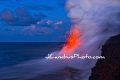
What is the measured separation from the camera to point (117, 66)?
34.6 ft

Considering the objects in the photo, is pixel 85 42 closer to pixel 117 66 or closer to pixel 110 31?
pixel 110 31

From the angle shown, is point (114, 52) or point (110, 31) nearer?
point (114, 52)

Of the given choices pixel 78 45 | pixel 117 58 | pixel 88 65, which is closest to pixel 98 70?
pixel 117 58

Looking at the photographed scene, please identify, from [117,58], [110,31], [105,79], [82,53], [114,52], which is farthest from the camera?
[82,53]

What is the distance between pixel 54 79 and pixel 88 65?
775 centimetres

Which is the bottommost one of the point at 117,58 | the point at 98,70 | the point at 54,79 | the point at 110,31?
the point at 54,79

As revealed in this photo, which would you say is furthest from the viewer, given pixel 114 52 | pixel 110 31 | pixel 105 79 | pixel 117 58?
pixel 110 31

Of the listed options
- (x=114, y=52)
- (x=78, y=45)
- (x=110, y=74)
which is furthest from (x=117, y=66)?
(x=78, y=45)

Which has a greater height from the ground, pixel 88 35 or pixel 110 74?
pixel 88 35

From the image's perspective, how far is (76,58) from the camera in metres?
32.2

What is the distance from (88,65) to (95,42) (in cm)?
418

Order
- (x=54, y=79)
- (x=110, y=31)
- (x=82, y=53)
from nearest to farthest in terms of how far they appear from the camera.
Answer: (x=54, y=79) → (x=110, y=31) → (x=82, y=53)

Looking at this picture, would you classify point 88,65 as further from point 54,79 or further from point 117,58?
point 117,58

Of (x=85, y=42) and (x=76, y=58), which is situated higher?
(x=85, y=42)
